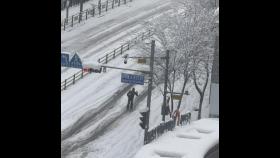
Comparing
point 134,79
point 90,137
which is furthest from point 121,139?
point 134,79

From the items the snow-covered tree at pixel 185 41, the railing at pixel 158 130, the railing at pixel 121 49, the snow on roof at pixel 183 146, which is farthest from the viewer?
the railing at pixel 121 49

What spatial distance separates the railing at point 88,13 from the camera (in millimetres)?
49438

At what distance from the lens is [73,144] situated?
28.2 m

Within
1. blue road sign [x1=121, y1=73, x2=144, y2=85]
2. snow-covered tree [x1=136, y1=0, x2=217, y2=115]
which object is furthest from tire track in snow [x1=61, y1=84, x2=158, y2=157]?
blue road sign [x1=121, y1=73, x2=144, y2=85]

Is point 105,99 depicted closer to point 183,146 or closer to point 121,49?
point 121,49

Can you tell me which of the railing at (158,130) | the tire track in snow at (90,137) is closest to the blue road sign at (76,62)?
the railing at (158,130)

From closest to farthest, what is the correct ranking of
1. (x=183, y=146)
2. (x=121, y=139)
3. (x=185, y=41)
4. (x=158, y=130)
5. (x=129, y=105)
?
(x=183, y=146) < (x=158, y=130) < (x=121, y=139) < (x=129, y=105) < (x=185, y=41)

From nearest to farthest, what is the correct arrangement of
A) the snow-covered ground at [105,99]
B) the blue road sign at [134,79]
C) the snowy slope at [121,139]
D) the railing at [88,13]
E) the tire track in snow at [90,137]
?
the blue road sign at [134,79] → the snowy slope at [121,139] → the tire track in snow at [90,137] → the snow-covered ground at [105,99] → the railing at [88,13]

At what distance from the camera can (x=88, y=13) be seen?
5225cm

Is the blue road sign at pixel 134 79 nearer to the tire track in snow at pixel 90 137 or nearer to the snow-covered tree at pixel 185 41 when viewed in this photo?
the tire track in snow at pixel 90 137

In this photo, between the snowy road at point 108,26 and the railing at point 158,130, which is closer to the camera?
the railing at point 158,130

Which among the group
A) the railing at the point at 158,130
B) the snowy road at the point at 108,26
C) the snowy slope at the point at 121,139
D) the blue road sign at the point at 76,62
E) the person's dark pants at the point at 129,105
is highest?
the snowy road at the point at 108,26
